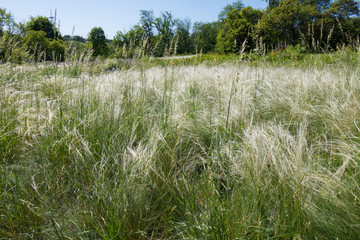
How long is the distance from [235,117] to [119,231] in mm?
1416

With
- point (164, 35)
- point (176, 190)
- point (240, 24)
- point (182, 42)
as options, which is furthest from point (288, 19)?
point (176, 190)

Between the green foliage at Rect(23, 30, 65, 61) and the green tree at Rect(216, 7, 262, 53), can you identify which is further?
the green tree at Rect(216, 7, 262, 53)

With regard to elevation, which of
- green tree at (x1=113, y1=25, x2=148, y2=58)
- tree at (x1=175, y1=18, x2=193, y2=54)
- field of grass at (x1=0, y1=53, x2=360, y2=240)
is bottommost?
field of grass at (x1=0, y1=53, x2=360, y2=240)

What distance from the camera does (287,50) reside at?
6891 mm

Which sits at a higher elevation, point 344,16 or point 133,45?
point 344,16

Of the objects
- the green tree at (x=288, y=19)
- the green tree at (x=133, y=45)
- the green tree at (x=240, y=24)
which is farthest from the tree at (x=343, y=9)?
the green tree at (x=133, y=45)

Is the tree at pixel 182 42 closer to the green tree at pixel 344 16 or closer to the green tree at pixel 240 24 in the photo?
the green tree at pixel 240 24

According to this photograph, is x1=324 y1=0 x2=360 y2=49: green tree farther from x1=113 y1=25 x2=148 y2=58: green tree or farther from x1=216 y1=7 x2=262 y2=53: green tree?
x1=113 y1=25 x2=148 y2=58: green tree

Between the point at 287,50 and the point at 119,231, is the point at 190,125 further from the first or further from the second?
the point at 287,50

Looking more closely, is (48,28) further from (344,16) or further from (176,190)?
(344,16)

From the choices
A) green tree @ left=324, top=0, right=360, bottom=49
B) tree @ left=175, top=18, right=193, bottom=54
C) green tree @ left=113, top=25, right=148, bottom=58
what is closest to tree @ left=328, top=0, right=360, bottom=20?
green tree @ left=324, top=0, right=360, bottom=49

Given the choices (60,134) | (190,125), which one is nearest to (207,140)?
(190,125)

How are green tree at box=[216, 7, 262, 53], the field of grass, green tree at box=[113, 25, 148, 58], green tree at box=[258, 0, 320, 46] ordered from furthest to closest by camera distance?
green tree at box=[216, 7, 262, 53], green tree at box=[258, 0, 320, 46], green tree at box=[113, 25, 148, 58], the field of grass

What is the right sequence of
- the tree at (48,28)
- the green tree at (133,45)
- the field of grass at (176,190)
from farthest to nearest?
the green tree at (133,45) → the tree at (48,28) → the field of grass at (176,190)
